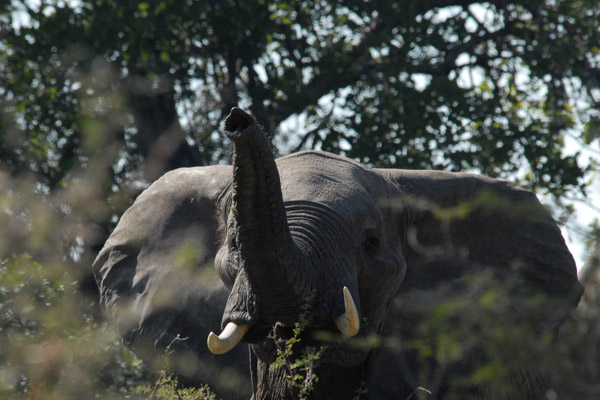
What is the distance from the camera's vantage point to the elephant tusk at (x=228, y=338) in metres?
3.28

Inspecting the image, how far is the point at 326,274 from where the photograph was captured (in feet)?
11.3

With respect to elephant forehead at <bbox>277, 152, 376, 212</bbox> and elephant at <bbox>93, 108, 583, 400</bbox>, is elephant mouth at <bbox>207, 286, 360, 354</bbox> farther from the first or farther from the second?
elephant forehead at <bbox>277, 152, 376, 212</bbox>

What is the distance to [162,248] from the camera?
176 inches

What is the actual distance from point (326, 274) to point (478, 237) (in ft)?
3.57

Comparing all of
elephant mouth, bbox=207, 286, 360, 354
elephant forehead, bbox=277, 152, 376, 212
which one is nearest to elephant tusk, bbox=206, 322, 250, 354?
elephant mouth, bbox=207, 286, 360, 354

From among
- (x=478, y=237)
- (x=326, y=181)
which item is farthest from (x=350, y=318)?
(x=478, y=237)

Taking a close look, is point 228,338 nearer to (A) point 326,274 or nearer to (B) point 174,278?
(A) point 326,274

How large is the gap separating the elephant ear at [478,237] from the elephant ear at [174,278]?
722mm

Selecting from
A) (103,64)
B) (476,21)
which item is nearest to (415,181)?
(103,64)

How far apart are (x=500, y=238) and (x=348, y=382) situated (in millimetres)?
899

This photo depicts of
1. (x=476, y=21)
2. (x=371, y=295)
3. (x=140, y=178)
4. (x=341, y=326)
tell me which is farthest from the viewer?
(x=476, y=21)

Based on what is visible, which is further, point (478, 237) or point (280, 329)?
point (478, 237)

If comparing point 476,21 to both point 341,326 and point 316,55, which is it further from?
point 341,326

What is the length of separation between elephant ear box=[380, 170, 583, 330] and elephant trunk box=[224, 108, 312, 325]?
0.99 metres
